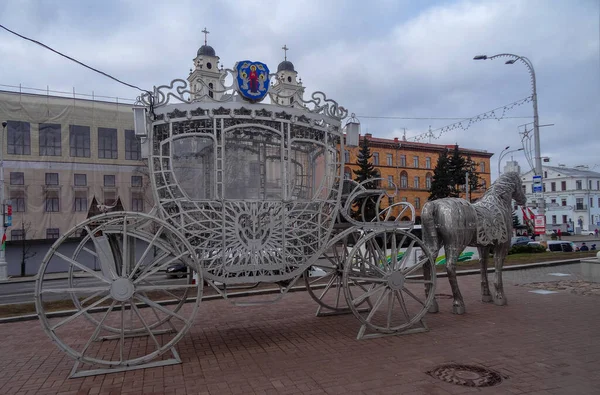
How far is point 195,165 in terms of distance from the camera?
21.5ft

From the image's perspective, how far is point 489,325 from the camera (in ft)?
23.8

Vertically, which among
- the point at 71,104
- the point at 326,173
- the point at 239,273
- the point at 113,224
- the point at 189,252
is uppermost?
the point at 71,104

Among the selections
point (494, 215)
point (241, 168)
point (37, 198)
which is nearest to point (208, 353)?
point (241, 168)

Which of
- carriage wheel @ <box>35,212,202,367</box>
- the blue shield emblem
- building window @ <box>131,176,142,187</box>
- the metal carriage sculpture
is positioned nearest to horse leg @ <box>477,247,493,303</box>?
the metal carriage sculpture

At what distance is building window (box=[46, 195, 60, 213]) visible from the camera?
87.6 ft

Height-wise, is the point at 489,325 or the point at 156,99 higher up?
the point at 156,99

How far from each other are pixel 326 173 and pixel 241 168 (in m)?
1.35

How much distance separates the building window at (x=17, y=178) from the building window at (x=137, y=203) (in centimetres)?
628

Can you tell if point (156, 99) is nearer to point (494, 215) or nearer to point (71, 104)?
point (494, 215)

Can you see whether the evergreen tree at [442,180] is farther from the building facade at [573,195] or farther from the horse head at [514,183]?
the building facade at [573,195]

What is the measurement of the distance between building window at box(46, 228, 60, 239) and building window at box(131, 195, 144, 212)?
4578mm

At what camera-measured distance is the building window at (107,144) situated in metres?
27.9

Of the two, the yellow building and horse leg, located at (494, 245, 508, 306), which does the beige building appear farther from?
the yellow building

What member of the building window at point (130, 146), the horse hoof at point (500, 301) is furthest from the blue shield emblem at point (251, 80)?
the building window at point (130, 146)
